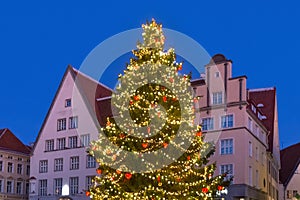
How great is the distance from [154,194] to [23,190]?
1445 inches

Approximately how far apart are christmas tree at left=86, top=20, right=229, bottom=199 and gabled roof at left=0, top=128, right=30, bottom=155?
112ft

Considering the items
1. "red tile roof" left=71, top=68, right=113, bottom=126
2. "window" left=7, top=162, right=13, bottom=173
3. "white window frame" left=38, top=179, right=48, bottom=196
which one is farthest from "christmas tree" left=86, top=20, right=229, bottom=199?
"window" left=7, top=162, right=13, bottom=173

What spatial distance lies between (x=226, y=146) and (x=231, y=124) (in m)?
1.69

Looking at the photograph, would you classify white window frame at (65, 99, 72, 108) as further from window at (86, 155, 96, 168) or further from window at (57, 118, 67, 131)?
Answer: window at (86, 155, 96, 168)

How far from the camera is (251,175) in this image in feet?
138

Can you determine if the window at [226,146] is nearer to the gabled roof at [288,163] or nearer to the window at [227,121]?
the window at [227,121]

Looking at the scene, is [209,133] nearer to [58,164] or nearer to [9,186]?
[58,164]

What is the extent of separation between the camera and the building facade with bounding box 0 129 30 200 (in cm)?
5278

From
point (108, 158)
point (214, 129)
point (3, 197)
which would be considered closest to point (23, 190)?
point (3, 197)

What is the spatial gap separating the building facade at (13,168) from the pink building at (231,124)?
2087 cm

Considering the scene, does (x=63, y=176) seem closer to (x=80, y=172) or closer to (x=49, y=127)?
(x=80, y=172)

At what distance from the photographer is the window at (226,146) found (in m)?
41.0

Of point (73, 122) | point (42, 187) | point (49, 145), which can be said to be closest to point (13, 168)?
point (42, 187)

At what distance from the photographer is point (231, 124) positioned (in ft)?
135
